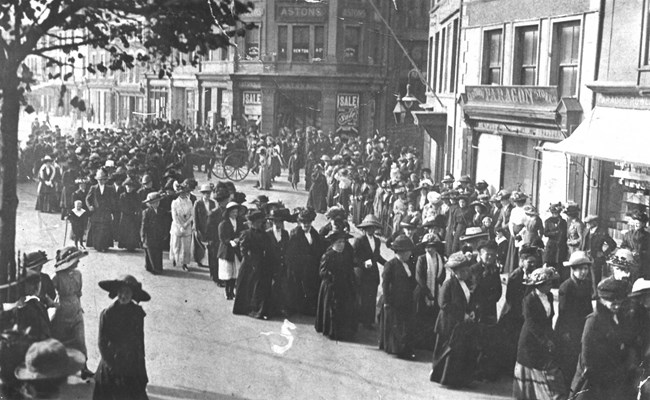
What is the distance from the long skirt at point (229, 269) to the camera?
13141 mm

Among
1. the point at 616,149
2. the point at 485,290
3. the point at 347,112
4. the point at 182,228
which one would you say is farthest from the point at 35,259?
the point at 347,112

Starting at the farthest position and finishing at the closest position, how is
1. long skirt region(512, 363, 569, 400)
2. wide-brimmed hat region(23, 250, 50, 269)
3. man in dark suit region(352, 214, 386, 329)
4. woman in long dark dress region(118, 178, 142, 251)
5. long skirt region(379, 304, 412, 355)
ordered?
woman in long dark dress region(118, 178, 142, 251)
man in dark suit region(352, 214, 386, 329)
long skirt region(379, 304, 412, 355)
wide-brimmed hat region(23, 250, 50, 269)
long skirt region(512, 363, 569, 400)

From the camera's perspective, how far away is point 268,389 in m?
9.12

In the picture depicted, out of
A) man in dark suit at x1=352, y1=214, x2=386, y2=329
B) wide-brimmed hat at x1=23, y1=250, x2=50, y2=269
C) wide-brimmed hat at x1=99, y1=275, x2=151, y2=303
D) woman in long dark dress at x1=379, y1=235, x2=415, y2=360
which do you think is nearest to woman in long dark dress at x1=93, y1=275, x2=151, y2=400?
wide-brimmed hat at x1=99, y1=275, x2=151, y2=303

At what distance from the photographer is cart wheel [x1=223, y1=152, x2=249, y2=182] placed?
28844 mm

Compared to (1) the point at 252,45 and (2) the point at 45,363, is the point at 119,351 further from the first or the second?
(1) the point at 252,45

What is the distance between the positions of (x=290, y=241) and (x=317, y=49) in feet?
87.8

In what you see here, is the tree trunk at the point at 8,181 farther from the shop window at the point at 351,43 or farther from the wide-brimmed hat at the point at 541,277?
the shop window at the point at 351,43

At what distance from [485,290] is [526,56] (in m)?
11.2

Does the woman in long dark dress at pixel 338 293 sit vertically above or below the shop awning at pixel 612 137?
below

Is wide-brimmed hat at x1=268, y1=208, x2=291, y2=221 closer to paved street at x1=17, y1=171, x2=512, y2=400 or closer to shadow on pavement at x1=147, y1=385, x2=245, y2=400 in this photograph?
paved street at x1=17, y1=171, x2=512, y2=400

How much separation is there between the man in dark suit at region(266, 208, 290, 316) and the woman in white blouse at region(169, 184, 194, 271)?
10.3 feet

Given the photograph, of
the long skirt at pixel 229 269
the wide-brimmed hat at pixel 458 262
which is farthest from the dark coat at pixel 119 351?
the long skirt at pixel 229 269

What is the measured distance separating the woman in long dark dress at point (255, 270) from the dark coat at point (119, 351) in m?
4.32
